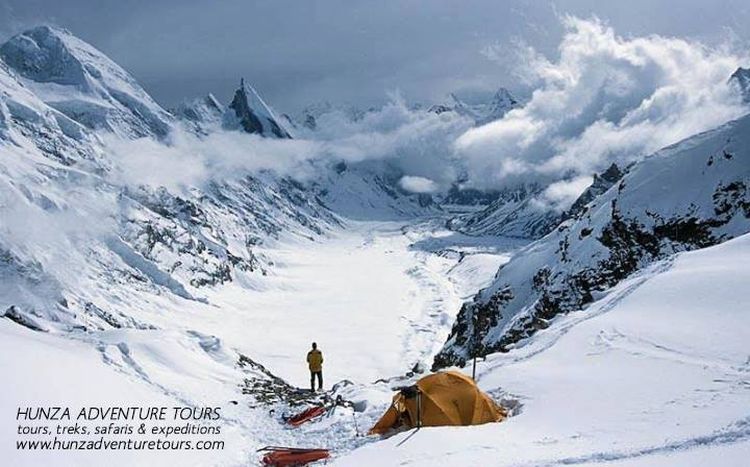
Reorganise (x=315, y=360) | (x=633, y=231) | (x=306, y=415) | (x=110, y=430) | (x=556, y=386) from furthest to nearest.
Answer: (x=633, y=231), (x=315, y=360), (x=306, y=415), (x=556, y=386), (x=110, y=430)

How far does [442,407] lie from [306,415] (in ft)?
25.4

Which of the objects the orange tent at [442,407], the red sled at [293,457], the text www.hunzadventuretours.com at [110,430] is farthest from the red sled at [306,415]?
the red sled at [293,457]

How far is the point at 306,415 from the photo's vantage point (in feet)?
94.2

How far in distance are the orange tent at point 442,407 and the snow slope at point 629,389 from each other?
1467 millimetres

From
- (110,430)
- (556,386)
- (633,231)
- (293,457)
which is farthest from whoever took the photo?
(633,231)

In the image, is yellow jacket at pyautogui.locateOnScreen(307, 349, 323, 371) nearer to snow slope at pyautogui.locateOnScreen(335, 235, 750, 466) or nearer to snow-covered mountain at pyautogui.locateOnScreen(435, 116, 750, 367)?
snow slope at pyautogui.locateOnScreen(335, 235, 750, 466)

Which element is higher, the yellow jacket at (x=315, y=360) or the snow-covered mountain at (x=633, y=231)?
the snow-covered mountain at (x=633, y=231)

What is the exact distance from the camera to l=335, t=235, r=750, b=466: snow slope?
659 inches

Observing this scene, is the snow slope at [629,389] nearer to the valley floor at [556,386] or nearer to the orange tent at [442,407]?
the valley floor at [556,386]

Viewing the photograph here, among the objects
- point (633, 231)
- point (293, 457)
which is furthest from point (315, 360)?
point (633, 231)

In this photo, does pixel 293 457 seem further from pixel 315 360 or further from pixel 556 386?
pixel 315 360

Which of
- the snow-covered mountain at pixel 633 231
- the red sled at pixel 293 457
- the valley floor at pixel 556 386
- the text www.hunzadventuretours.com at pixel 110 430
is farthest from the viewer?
the snow-covered mountain at pixel 633 231

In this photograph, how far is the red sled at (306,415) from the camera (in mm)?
28150

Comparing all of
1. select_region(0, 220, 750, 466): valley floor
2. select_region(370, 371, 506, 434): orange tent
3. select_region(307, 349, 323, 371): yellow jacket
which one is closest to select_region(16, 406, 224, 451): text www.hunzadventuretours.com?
select_region(0, 220, 750, 466): valley floor
